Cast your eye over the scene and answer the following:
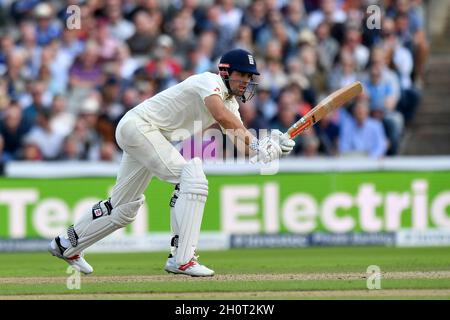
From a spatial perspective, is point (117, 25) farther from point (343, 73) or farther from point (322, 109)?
point (322, 109)

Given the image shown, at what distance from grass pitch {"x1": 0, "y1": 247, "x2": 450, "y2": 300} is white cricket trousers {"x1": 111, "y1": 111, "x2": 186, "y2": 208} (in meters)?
0.74

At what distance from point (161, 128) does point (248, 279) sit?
4.60 feet

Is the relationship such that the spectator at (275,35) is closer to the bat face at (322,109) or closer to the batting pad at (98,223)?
the bat face at (322,109)

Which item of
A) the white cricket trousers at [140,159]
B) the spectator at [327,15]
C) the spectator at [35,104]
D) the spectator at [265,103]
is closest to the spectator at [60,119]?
the spectator at [35,104]

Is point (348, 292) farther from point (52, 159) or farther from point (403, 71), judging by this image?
point (403, 71)

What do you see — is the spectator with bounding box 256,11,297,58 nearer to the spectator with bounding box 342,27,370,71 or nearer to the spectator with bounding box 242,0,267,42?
the spectator with bounding box 242,0,267,42

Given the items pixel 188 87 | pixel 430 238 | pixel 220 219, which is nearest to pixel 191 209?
pixel 188 87

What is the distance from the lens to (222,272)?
9.31m

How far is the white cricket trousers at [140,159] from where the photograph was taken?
27.8ft

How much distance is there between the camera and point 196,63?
51.6 ft

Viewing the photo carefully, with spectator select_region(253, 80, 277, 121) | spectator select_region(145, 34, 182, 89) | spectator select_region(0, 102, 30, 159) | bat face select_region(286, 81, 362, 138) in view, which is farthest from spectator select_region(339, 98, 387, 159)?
bat face select_region(286, 81, 362, 138)

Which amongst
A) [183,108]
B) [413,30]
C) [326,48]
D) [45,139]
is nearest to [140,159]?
[183,108]

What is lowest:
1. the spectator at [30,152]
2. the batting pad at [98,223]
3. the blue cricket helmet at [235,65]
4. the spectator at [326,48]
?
the batting pad at [98,223]

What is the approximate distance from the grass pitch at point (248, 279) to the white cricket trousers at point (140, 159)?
2.41ft
